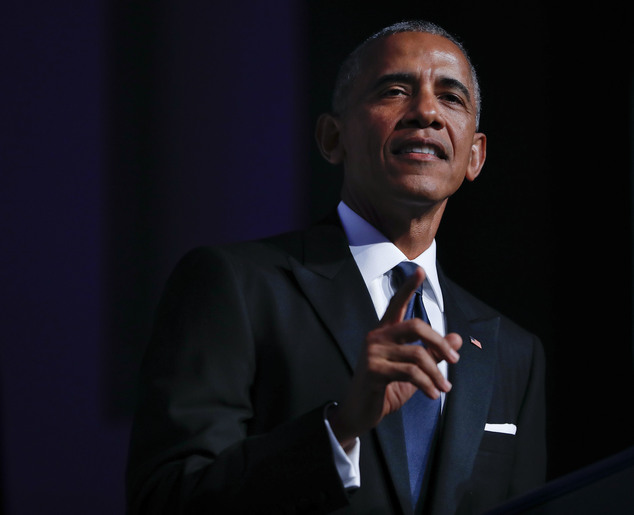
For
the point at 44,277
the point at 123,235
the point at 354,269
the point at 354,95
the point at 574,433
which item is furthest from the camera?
the point at 574,433

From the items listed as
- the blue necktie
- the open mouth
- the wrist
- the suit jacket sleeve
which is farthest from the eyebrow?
the wrist

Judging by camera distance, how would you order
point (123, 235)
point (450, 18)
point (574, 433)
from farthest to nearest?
point (450, 18) < point (574, 433) < point (123, 235)

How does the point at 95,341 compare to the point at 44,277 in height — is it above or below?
below

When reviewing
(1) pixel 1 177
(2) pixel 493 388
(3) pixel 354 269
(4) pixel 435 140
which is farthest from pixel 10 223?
(2) pixel 493 388

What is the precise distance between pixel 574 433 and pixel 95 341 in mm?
1083

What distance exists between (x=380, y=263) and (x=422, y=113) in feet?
0.79

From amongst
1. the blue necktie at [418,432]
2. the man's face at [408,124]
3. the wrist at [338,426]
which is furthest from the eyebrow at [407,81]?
the wrist at [338,426]

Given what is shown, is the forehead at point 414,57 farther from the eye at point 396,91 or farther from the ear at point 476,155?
the ear at point 476,155

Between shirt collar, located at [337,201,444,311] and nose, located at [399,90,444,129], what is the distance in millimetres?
172

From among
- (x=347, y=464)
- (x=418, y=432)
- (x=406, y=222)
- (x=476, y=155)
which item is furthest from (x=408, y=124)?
(x=347, y=464)

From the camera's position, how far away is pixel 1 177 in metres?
1.40

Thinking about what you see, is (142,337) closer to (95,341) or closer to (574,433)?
(95,341)

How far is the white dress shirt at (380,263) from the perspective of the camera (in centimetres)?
121

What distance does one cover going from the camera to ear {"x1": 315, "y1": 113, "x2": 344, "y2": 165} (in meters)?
1.36
